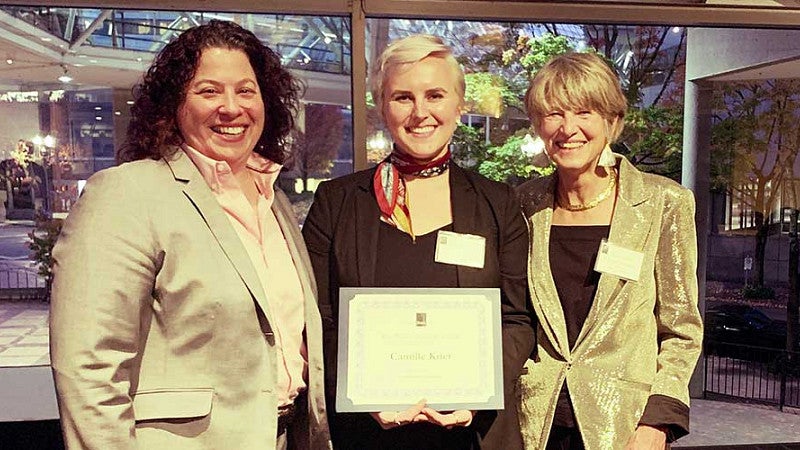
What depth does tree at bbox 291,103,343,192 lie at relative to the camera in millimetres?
3693

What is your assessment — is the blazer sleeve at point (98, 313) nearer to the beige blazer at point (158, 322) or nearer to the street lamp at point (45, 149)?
the beige blazer at point (158, 322)

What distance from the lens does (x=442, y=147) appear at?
1.74m

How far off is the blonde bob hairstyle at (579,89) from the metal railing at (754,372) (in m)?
4.07

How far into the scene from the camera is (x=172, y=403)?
4.47 ft

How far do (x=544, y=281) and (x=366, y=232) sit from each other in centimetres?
51

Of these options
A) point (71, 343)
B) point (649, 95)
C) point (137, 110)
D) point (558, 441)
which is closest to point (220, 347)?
point (71, 343)

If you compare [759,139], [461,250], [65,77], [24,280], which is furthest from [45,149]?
[759,139]

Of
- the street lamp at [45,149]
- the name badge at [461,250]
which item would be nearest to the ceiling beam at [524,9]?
the street lamp at [45,149]

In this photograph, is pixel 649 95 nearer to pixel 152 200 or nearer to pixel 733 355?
pixel 733 355

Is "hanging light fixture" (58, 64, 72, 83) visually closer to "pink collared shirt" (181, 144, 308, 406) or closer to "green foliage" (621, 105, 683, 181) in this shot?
"pink collared shirt" (181, 144, 308, 406)

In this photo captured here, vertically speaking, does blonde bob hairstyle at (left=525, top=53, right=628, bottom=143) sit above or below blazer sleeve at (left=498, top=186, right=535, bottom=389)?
above

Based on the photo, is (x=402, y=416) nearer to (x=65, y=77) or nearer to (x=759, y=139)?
(x=65, y=77)

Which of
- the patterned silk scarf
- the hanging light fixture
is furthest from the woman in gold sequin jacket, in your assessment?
the hanging light fixture

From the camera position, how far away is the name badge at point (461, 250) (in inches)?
65.7
